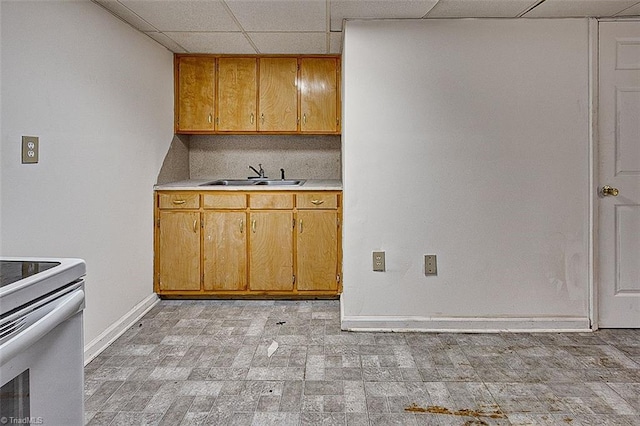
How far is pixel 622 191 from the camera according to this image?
3213 millimetres

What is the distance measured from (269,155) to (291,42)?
1177 mm

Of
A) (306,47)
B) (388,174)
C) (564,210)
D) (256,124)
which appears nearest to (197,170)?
(256,124)

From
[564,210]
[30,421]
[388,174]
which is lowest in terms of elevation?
[30,421]

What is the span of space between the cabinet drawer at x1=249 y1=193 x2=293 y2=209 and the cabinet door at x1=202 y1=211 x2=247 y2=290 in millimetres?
133

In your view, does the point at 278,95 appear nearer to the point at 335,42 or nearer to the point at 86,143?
the point at 335,42

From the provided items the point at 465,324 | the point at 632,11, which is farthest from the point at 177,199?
the point at 632,11

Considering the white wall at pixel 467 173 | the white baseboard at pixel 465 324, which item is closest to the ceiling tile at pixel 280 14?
the white wall at pixel 467 173

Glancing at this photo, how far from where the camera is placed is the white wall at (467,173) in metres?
3.15

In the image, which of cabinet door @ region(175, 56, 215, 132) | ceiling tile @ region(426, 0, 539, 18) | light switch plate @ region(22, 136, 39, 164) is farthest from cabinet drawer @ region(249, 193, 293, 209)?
light switch plate @ region(22, 136, 39, 164)

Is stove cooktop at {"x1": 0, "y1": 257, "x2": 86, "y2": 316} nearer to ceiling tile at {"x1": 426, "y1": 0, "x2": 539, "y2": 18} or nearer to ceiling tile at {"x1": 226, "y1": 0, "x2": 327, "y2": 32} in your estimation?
ceiling tile at {"x1": 226, "y1": 0, "x2": 327, "y2": 32}

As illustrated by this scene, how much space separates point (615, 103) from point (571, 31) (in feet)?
1.77

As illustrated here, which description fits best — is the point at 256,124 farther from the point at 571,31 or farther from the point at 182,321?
the point at 571,31

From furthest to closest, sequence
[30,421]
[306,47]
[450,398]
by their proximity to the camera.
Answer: [306,47]
[450,398]
[30,421]

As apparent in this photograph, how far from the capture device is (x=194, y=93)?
4266mm
